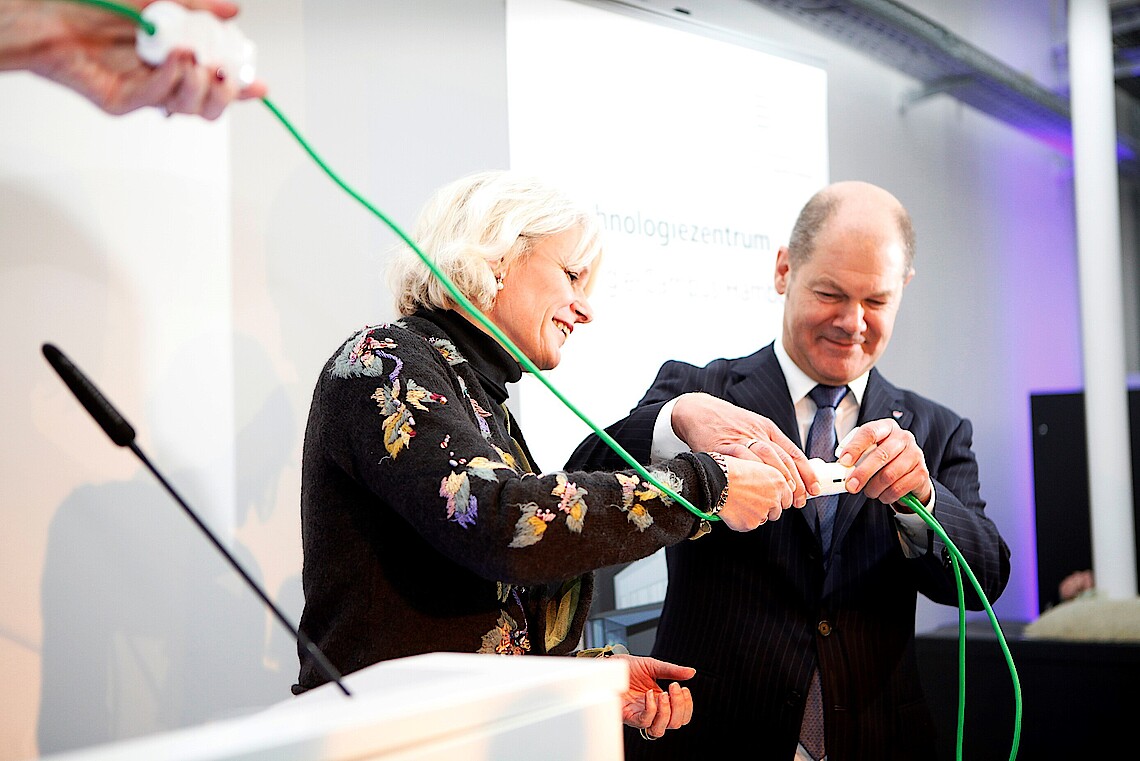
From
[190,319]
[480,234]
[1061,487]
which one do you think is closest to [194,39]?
[480,234]

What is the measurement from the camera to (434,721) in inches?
28.6

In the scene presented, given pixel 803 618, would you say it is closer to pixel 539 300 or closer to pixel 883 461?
pixel 883 461

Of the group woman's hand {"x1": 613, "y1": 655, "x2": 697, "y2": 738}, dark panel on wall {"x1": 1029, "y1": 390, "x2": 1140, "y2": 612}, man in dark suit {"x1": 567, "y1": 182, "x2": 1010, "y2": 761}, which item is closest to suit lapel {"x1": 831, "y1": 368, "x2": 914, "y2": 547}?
man in dark suit {"x1": 567, "y1": 182, "x2": 1010, "y2": 761}

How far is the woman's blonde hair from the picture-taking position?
5.02ft

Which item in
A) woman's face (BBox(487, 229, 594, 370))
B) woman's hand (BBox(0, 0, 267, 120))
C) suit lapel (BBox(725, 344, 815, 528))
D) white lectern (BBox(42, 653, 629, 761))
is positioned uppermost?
woman's hand (BBox(0, 0, 267, 120))

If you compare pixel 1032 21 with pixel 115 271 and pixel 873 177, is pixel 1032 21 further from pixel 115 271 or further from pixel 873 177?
pixel 115 271

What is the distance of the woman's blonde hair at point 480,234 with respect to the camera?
5.02 ft

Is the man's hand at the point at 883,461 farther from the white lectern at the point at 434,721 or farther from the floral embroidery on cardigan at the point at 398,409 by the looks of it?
the white lectern at the point at 434,721

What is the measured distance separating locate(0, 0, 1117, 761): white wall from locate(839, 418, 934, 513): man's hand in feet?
4.09

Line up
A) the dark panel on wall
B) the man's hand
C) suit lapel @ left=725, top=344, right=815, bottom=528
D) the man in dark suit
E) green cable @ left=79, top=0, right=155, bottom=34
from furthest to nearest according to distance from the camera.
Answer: the dark panel on wall → suit lapel @ left=725, top=344, right=815, bottom=528 → the man in dark suit → the man's hand → green cable @ left=79, top=0, right=155, bottom=34

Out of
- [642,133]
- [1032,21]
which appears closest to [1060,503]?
[1032,21]

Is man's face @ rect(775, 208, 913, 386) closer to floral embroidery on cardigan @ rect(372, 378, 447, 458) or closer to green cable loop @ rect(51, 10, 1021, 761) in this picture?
green cable loop @ rect(51, 10, 1021, 761)

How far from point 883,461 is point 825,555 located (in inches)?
13.6

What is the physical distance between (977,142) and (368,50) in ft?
12.4
